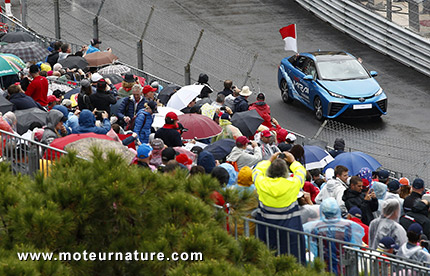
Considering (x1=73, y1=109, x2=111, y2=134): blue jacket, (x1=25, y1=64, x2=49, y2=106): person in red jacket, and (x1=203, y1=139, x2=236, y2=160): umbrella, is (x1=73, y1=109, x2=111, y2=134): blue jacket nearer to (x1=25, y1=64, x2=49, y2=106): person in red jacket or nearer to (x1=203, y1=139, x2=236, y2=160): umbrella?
(x1=203, y1=139, x2=236, y2=160): umbrella

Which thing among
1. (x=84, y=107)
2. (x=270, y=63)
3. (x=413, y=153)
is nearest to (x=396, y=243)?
(x=84, y=107)

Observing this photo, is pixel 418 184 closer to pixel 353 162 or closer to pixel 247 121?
pixel 353 162

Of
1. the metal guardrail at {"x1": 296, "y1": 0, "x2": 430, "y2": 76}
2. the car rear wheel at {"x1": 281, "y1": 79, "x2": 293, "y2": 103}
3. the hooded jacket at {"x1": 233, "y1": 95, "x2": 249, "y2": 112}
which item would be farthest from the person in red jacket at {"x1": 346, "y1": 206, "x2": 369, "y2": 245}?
the metal guardrail at {"x1": 296, "y1": 0, "x2": 430, "y2": 76}

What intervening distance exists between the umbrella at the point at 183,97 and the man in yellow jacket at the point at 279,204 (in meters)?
6.68

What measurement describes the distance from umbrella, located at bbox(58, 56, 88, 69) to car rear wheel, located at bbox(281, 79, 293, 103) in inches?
223

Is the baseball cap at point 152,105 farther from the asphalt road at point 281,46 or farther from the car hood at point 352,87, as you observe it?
the car hood at point 352,87

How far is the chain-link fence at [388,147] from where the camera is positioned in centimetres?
1669

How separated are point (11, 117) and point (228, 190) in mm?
6479

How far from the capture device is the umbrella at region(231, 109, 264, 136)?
573 inches

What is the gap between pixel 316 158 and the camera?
13.7m

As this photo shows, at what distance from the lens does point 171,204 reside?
18.2 feet

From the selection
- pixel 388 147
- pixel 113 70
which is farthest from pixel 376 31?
pixel 113 70

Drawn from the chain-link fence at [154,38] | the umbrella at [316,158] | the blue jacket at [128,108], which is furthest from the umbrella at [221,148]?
the chain-link fence at [154,38]

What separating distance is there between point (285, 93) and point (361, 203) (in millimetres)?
11139
